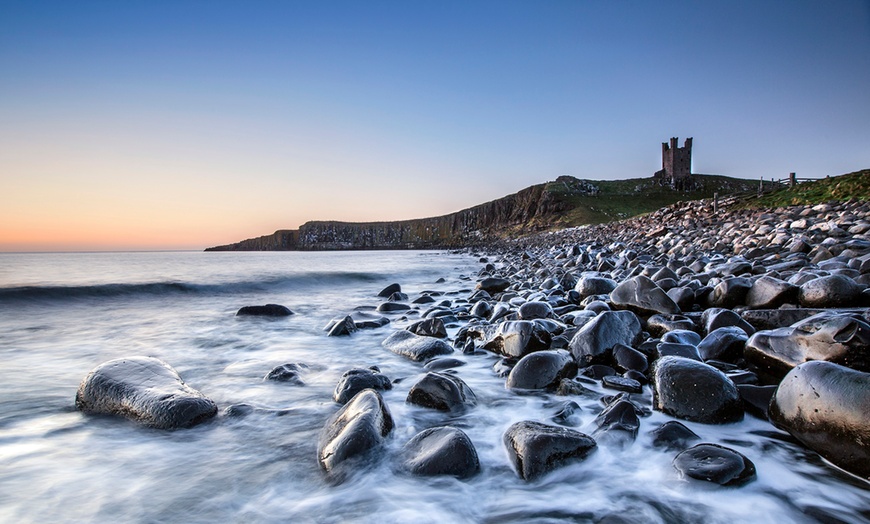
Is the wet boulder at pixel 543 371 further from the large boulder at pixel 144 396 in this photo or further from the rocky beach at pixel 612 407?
the large boulder at pixel 144 396

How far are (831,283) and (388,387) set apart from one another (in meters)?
3.74

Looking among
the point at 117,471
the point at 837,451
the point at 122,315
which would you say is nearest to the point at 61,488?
the point at 117,471

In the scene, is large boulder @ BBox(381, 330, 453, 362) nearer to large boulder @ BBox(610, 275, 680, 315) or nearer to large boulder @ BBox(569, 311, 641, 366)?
large boulder @ BBox(569, 311, 641, 366)

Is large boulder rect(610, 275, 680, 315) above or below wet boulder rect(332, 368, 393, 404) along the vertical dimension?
above

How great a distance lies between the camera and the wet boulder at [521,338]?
3574mm

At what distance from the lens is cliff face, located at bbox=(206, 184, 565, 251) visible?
250ft

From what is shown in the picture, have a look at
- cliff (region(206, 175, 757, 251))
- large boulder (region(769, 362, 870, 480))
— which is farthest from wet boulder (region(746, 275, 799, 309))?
cliff (region(206, 175, 757, 251))

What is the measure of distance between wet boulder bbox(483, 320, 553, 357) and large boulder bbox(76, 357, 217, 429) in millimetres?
2403

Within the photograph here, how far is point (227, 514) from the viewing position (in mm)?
1735


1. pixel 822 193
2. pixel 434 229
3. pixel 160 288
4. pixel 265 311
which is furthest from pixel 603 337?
pixel 434 229

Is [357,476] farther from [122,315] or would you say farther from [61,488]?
[122,315]

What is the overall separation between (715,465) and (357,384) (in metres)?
2.23

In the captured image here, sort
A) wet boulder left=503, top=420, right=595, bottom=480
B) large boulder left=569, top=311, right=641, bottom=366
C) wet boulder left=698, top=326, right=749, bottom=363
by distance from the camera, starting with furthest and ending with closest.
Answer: large boulder left=569, top=311, right=641, bottom=366
wet boulder left=698, top=326, right=749, bottom=363
wet boulder left=503, top=420, right=595, bottom=480

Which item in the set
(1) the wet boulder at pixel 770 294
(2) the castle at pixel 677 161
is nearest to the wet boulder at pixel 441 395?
(1) the wet boulder at pixel 770 294
